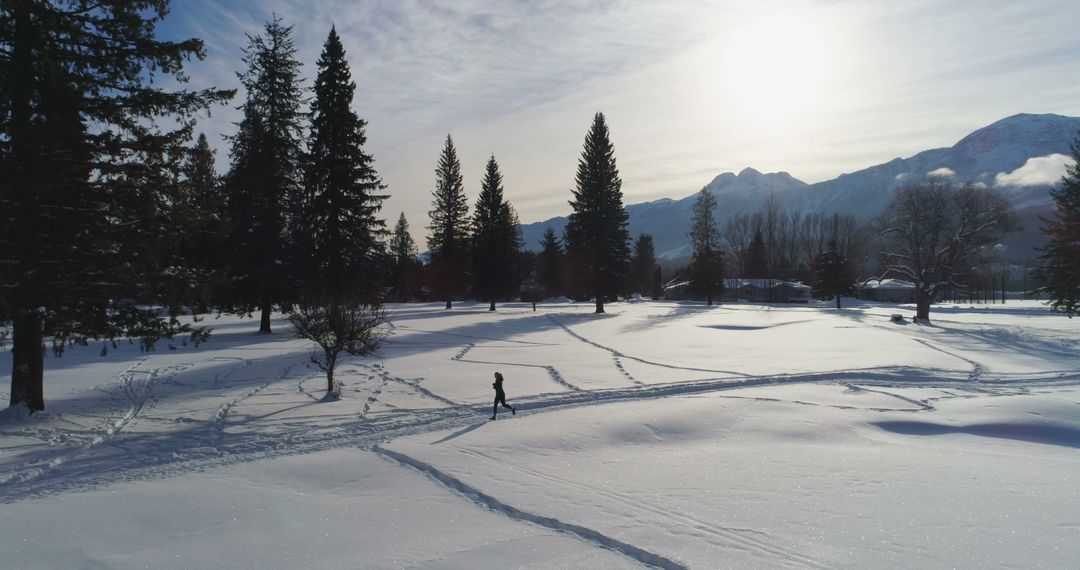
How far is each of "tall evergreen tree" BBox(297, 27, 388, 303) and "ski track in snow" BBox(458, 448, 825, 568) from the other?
2217 cm

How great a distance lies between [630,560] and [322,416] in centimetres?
850

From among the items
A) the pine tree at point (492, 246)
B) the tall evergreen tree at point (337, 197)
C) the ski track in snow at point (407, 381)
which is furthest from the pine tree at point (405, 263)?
the ski track in snow at point (407, 381)

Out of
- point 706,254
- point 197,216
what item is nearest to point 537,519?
point 197,216

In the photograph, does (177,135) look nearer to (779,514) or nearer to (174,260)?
(174,260)

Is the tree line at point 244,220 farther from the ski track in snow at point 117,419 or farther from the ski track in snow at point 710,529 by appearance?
the ski track in snow at point 710,529

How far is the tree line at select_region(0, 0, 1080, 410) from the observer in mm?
10375

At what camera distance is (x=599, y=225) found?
Answer: 157 ft

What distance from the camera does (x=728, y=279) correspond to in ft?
294

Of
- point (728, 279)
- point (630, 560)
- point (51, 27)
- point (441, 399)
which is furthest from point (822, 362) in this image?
point (728, 279)

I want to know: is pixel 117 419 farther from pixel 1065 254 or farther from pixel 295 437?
pixel 1065 254

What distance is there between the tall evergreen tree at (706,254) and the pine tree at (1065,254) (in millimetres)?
34696

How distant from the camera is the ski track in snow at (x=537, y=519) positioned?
548cm

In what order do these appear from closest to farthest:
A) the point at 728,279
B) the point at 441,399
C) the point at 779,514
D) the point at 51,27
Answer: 1. the point at 779,514
2. the point at 51,27
3. the point at 441,399
4. the point at 728,279

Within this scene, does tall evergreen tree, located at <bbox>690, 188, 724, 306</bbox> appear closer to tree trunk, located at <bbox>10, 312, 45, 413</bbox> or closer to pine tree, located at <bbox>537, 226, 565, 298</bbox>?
pine tree, located at <bbox>537, 226, 565, 298</bbox>
